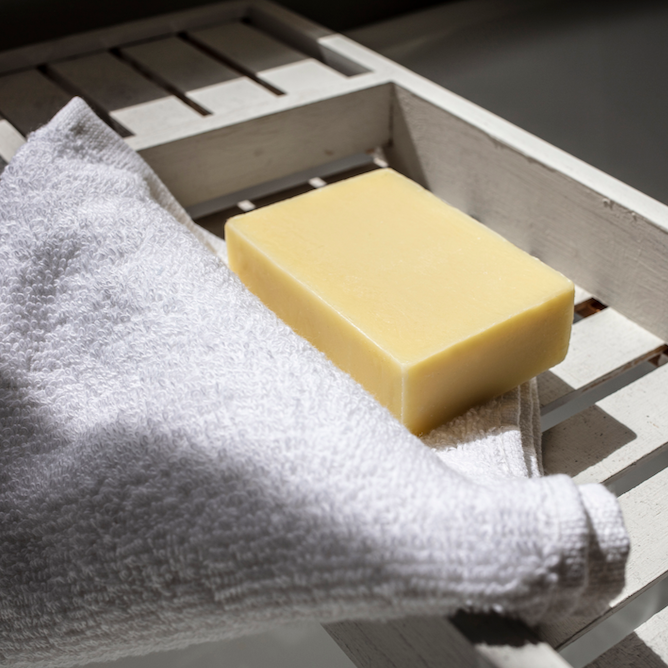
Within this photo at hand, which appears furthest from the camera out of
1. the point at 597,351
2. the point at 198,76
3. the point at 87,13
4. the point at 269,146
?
the point at 87,13

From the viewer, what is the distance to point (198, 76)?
87 centimetres

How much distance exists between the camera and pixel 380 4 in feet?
3.68

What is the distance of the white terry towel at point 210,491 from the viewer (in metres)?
0.33

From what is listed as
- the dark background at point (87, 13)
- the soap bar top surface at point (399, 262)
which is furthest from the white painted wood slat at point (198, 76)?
the soap bar top surface at point (399, 262)

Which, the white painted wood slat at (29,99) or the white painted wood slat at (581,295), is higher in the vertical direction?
the white painted wood slat at (29,99)

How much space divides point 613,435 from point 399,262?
21 centimetres

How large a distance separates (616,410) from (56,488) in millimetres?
410

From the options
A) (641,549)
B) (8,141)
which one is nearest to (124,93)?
(8,141)

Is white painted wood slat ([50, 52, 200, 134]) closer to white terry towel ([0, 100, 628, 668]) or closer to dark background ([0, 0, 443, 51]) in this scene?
dark background ([0, 0, 443, 51])

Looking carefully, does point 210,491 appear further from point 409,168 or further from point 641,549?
point 409,168

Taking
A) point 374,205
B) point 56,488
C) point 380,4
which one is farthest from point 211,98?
point 56,488

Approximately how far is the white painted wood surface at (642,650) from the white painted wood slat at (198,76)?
58cm

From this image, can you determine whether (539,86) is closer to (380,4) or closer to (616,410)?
(380,4)

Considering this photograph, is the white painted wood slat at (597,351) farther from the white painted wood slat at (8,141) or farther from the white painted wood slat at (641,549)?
the white painted wood slat at (8,141)
